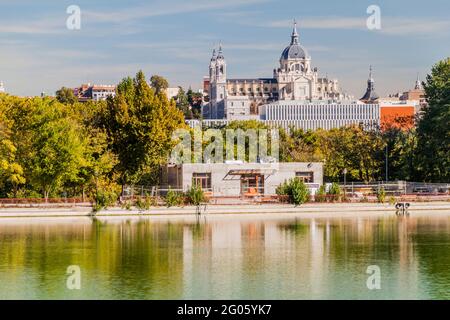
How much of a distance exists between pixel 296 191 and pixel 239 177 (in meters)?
7.10

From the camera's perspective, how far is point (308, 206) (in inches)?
2400

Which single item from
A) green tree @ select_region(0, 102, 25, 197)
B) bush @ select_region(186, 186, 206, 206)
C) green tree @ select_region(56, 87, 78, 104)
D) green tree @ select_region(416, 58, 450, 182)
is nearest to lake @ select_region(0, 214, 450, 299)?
bush @ select_region(186, 186, 206, 206)

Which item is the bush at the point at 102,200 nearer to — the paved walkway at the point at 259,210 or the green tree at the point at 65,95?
the paved walkway at the point at 259,210

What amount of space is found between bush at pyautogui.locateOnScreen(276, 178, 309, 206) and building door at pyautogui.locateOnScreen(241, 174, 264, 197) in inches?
198

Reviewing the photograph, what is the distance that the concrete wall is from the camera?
65875 mm

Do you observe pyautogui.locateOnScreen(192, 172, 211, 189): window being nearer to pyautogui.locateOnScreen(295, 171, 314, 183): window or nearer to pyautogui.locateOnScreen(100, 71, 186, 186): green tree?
pyautogui.locateOnScreen(100, 71, 186, 186): green tree

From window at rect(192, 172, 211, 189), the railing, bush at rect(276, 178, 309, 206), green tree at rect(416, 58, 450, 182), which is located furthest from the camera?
green tree at rect(416, 58, 450, 182)

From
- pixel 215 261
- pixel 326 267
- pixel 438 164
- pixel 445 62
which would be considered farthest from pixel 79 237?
pixel 445 62

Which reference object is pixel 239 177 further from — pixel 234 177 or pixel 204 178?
pixel 204 178

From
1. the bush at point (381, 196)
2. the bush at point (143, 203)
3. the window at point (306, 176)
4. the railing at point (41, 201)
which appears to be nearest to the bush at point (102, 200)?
the bush at point (143, 203)

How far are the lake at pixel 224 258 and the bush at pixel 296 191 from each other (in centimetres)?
451

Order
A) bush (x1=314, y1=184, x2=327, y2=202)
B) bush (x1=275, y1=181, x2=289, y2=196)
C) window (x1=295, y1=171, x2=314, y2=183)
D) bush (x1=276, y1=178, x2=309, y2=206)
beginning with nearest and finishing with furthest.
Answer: bush (x1=276, y1=178, x2=309, y2=206) → bush (x1=275, y1=181, x2=289, y2=196) → bush (x1=314, y1=184, x2=327, y2=202) → window (x1=295, y1=171, x2=314, y2=183)

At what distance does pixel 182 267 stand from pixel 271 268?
2932 millimetres

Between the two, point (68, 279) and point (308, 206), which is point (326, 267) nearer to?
point (68, 279)
